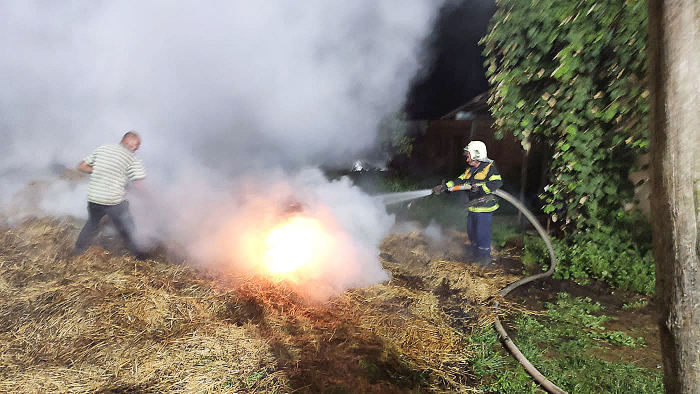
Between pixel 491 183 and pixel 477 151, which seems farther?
pixel 477 151

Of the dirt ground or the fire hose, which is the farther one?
the dirt ground

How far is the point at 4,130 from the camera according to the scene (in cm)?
680

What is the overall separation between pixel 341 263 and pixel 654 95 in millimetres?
3857

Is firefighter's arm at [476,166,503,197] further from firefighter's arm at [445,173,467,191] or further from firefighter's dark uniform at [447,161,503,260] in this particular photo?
firefighter's arm at [445,173,467,191]

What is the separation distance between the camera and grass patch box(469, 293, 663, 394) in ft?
10.5

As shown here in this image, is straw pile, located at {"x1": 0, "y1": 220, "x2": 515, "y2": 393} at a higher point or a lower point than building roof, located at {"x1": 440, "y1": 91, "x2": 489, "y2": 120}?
lower

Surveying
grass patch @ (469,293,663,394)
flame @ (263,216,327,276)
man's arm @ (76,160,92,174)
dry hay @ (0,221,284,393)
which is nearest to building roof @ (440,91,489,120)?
flame @ (263,216,327,276)

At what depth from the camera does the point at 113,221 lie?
523 centimetres

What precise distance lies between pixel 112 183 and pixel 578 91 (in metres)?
6.38

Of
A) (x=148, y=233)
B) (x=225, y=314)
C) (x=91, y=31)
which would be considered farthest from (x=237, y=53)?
(x=225, y=314)

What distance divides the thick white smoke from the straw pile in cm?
86

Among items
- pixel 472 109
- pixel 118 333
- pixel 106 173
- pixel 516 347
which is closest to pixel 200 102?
pixel 106 173

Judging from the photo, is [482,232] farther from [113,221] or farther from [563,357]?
[113,221]

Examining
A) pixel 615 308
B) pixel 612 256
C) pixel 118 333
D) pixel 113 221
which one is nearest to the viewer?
pixel 118 333
